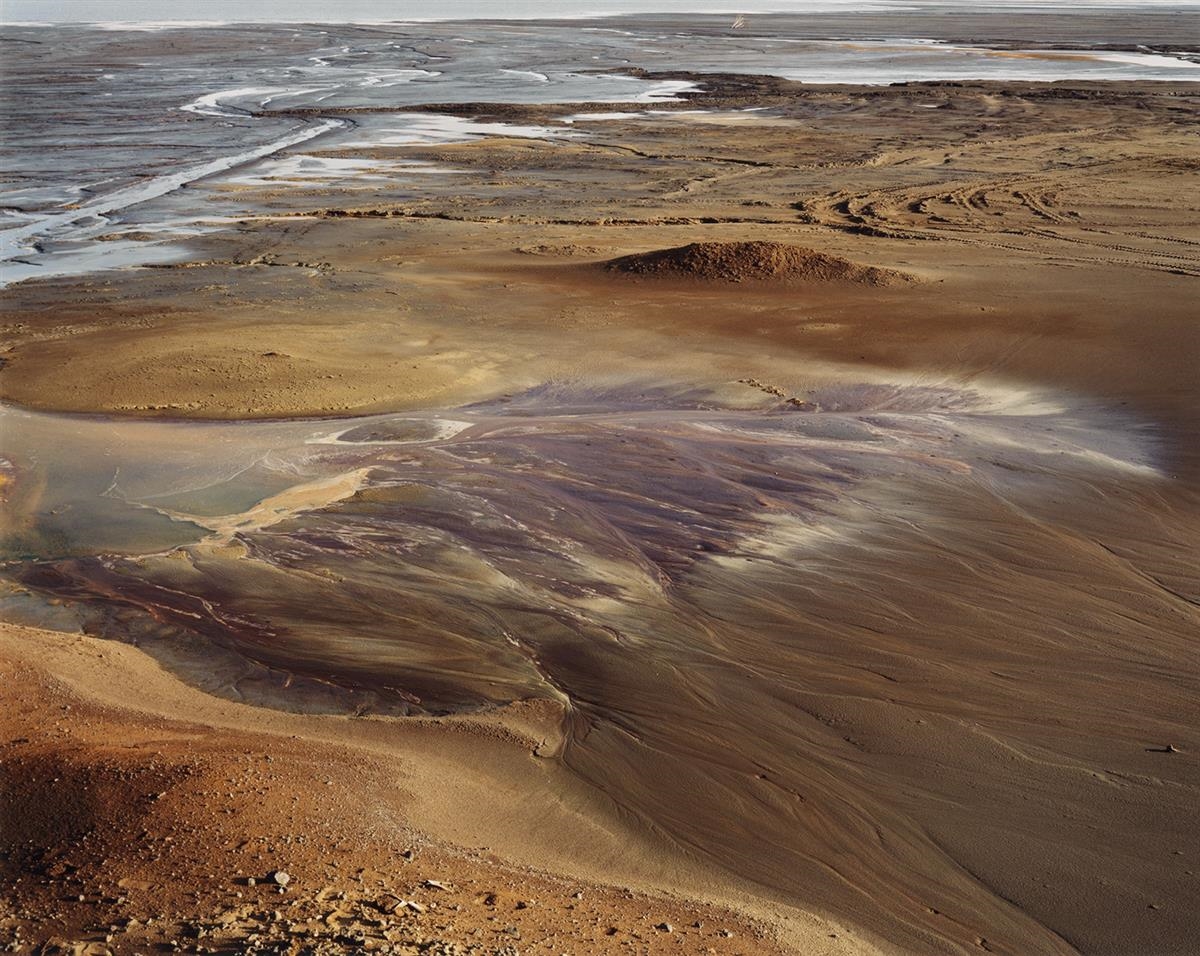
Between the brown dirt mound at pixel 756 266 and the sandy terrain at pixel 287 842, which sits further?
the brown dirt mound at pixel 756 266

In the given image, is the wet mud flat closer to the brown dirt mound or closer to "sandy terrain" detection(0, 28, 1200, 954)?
"sandy terrain" detection(0, 28, 1200, 954)

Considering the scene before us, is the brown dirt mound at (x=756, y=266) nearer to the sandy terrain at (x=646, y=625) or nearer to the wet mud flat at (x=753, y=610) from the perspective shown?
the sandy terrain at (x=646, y=625)

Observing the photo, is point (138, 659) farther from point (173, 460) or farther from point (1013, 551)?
point (1013, 551)

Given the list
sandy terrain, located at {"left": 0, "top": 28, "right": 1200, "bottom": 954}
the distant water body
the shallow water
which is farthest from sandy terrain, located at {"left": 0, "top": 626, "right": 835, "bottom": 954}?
the distant water body

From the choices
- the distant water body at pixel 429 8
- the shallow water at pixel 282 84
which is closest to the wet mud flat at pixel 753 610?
the shallow water at pixel 282 84

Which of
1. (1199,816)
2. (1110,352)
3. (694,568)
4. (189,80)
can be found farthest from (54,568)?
(189,80)

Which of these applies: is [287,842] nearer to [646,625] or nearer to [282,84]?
[646,625]

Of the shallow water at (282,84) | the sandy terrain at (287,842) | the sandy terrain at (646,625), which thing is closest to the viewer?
the sandy terrain at (287,842)
